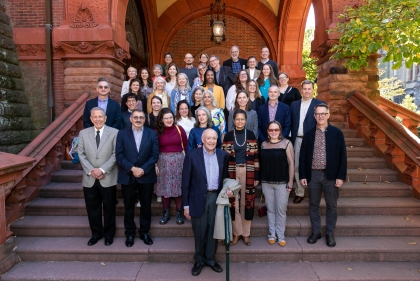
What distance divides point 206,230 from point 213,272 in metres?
0.56

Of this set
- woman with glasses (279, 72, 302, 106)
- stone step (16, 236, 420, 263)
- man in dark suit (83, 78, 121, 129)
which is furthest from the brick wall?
stone step (16, 236, 420, 263)

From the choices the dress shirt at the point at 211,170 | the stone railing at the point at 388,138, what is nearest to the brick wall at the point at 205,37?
the stone railing at the point at 388,138

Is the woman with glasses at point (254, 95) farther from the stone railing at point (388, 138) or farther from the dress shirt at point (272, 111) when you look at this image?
the stone railing at point (388, 138)

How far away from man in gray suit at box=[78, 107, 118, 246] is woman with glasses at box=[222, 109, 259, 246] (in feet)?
5.31

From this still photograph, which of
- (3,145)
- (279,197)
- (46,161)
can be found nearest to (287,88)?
(279,197)

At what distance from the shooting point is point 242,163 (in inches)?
168

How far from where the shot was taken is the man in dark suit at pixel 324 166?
421 cm

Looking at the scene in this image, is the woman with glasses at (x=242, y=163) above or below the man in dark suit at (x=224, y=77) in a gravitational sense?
below

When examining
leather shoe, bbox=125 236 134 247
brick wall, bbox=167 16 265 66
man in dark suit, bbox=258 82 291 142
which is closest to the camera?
leather shoe, bbox=125 236 134 247

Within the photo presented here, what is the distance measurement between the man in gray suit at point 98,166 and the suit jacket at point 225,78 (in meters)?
2.66

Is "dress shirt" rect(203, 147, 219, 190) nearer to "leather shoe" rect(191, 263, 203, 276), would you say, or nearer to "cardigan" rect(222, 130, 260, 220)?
"cardigan" rect(222, 130, 260, 220)

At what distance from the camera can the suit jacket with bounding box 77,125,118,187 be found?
4.19 meters

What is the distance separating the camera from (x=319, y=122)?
4.27m

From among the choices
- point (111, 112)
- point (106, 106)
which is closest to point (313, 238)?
point (111, 112)
